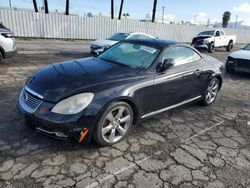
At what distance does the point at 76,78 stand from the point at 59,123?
0.74 meters

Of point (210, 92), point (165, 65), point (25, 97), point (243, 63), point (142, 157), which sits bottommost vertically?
point (142, 157)

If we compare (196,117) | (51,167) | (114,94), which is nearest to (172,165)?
(114,94)

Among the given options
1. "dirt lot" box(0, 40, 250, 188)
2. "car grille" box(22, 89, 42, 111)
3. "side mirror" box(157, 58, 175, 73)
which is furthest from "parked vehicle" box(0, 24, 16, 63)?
"side mirror" box(157, 58, 175, 73)

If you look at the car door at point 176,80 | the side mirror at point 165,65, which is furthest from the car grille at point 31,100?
the side mirror at point 165,65

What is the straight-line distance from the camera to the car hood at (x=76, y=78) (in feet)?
10.4

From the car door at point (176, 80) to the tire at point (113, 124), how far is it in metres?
0.62

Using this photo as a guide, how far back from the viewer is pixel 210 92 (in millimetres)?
5469

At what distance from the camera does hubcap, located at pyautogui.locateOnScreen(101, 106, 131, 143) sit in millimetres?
3385

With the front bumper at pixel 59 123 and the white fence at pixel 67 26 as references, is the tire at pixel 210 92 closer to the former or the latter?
the front bumper at pixel 59 123

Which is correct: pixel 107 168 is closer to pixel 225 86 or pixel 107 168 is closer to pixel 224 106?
pixel 224 106

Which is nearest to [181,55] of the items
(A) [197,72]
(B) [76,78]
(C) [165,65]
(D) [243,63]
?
(A) [197,72]

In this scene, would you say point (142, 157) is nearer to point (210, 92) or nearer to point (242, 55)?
point (210, 92)

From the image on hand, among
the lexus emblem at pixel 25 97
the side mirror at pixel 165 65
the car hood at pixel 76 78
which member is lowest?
the lexus emblem at pixel 25 97

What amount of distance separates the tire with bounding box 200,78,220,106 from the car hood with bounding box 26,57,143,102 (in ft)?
7.30
